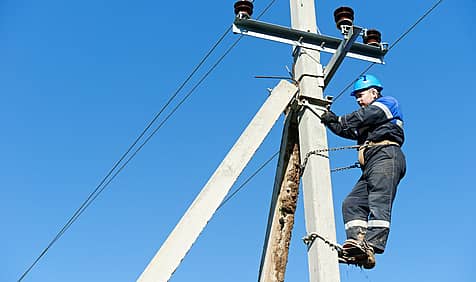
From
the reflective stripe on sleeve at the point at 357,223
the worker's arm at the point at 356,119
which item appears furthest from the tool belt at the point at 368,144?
the reflective stripe on sleeve at the point at 357,223

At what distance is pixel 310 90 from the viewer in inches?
191

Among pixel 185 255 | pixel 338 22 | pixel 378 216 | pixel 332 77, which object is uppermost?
pixel 338 22

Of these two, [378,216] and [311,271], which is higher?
[378,216]

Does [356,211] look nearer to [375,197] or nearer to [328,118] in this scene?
[375,197]

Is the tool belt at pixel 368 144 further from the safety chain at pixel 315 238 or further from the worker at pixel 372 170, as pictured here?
the safety chain at pixel 315 238

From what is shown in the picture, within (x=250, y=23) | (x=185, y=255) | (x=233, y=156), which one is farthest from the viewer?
(x=250, y=23)

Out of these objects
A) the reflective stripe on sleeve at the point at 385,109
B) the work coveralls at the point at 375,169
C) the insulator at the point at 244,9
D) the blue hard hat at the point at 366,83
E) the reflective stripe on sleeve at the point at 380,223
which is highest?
the insulator at the point at 244,9

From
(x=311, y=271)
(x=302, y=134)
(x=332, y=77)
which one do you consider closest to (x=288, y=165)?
(x=302, y=134)

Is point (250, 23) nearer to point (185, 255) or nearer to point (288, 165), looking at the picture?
point (288, 165)

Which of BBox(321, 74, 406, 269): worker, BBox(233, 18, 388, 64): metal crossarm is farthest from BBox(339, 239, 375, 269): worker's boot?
BBox(233, 18, 388, 64): metal crossarm

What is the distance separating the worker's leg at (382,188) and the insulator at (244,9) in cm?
139

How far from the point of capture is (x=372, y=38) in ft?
17.0

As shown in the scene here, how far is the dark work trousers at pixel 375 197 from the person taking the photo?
4.32m

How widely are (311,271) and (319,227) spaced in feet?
0.92
